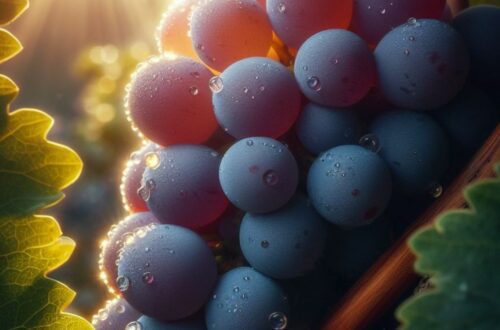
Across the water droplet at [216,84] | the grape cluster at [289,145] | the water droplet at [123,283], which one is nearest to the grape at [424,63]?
the grape cluster at [289,145]

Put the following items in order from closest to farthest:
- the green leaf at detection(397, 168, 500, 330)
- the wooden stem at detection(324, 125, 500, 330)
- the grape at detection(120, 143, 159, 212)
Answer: the green leaf at detection(397, 168, 500, 330)
the wooden stem at detection(324, 125, 500, 330)
the grape at detection(120, 143, 159, 212)

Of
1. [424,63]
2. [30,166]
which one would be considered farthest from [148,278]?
[424,63]

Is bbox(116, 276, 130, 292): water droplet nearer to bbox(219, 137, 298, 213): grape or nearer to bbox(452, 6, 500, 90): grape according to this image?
bbox(219, 137, 298, 213): grape

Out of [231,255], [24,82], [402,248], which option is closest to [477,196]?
[402,248]

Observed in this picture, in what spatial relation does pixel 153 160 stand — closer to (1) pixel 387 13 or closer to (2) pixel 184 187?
(2) pixel 184 187

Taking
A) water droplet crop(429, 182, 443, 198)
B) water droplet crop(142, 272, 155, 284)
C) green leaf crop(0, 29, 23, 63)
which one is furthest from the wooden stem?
A: green leaf crop(0, 29, 23, 63)

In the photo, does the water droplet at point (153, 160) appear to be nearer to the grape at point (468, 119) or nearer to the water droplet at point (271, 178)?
the water droplet at point (271, 178)
